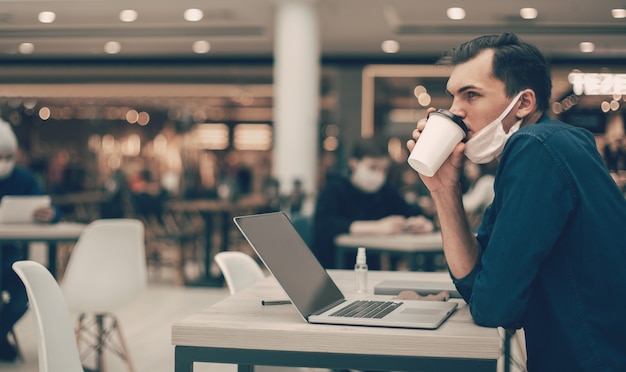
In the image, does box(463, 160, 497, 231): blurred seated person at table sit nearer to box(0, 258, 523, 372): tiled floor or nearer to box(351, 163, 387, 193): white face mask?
box(0, 258, 523, 372): tiled floor

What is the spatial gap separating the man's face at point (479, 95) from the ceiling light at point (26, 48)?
1095cm

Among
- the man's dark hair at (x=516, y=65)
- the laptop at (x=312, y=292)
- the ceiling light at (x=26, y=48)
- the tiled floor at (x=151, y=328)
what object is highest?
the ceiling light at (x=26, y=48)

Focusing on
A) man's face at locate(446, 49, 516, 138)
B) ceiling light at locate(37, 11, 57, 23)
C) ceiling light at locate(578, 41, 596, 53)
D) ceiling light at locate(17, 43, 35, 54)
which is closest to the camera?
man's face at locate(446, 49, 516, 138)

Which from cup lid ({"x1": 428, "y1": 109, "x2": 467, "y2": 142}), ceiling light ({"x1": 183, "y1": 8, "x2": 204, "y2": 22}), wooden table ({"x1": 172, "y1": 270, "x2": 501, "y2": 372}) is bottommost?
wooden table ({"x1": 172, "y1": 270, "x2": 501, "y2": 372})

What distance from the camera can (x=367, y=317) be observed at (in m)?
1.61

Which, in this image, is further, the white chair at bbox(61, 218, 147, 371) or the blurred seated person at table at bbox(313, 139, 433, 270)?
the blurred seated person at table at bbox(313, 139, 433, 270)

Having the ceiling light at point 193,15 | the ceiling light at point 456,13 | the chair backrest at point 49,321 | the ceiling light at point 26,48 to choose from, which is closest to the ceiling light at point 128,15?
the ceiling light at point 193,15

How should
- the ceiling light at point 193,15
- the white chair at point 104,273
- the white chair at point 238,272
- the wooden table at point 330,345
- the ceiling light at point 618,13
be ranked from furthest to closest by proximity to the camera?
the ceiling light at point 193,15
the ceiling light at point 618,13
the white chair at point 104,273
the white chair at point 238,272
the wooden table at point 330,345

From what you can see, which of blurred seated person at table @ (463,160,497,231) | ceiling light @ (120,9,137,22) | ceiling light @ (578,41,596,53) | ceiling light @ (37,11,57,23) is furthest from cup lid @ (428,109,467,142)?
ceiling light @ (578,41,596,53)

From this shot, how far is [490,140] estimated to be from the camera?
5.56 feet

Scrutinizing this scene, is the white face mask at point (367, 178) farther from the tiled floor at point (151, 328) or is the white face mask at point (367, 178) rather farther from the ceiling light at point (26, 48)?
the ceiling light at point (26, 48)

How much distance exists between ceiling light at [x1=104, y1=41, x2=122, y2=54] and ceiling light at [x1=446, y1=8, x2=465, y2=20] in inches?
195

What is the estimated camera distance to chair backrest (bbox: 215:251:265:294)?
7.96 ft

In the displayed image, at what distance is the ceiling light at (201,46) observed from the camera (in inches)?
428
